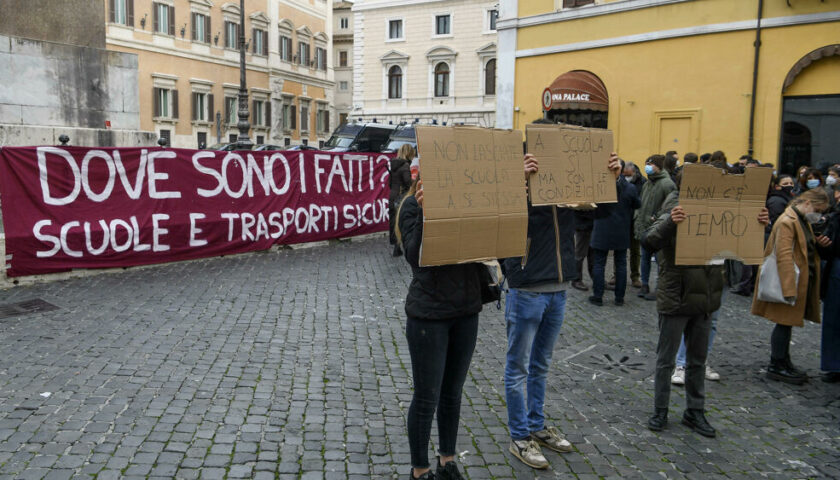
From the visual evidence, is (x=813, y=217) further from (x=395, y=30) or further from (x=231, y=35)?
(x=231, y=35)

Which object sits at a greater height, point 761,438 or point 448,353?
point 448,353

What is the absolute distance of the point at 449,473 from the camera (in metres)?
3.92

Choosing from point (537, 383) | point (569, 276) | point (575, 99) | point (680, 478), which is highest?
point (575, 99)

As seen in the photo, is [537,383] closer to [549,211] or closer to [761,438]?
[549,211]

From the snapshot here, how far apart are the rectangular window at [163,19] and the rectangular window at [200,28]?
2006 mm

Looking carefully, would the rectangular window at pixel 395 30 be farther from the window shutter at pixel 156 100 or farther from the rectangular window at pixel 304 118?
the window shutter at pixel 156 100

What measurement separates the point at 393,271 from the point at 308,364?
4871mm

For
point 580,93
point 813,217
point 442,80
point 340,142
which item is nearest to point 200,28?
point 442,80

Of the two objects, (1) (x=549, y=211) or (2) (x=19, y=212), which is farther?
(2) (x=19, y=212)

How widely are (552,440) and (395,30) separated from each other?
4602 centimetres

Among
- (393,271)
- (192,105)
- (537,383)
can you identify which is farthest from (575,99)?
(192,105)

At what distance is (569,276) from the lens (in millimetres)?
4402

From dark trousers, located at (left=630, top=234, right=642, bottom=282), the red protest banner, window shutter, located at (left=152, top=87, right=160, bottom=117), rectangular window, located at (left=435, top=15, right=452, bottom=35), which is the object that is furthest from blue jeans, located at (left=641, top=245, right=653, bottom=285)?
rectangular window, located at (left=435, top=15, right=452, bottom=35)

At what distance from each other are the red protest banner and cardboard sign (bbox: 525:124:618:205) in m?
7.42
